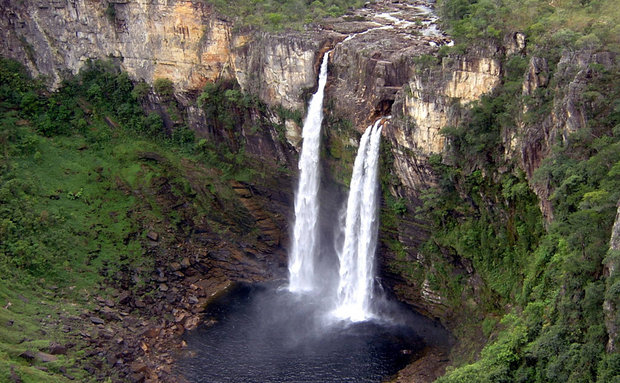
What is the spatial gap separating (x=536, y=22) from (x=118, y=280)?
2384 cm

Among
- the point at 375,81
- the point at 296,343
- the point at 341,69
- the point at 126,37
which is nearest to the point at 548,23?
the point at 375,81

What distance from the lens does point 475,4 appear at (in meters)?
32.1

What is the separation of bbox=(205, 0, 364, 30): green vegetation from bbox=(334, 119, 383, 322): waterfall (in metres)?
8.79

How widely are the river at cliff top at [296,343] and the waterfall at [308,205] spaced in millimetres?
2423

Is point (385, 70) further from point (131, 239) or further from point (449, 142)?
point (131, 239)

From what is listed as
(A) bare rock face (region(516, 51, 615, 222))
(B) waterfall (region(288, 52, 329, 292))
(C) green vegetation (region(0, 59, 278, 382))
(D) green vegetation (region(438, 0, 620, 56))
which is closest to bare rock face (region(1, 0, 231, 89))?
(C) green vegetation (region(0, 59, 278, 382))

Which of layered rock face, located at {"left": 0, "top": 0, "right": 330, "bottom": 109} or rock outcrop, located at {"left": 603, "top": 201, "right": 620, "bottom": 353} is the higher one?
layered rock face, located at {"left": 0, "top": 0, "right": 330, "bottom": 109}

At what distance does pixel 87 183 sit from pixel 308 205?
13.1 meters

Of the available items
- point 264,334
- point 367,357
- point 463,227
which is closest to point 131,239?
point 264,334

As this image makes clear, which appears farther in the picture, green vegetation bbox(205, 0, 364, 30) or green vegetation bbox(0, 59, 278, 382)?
green vegetation bbox(205, 0, 364, 30)

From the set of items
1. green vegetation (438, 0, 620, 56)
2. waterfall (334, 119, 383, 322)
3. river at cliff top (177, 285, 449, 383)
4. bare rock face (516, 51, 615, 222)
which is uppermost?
green vegetation (438, 0, 620, 56)

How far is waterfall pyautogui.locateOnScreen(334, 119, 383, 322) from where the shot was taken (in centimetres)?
3262

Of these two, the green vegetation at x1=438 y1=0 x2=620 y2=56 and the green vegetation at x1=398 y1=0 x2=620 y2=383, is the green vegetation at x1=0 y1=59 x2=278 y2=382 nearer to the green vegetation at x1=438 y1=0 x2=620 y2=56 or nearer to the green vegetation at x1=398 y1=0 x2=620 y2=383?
the green vegetation at x1=398 y1=0 x2=620 y2=383

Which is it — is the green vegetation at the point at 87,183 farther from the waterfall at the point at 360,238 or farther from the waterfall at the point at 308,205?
the waterfall at the point at 360,238
